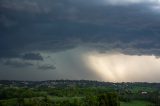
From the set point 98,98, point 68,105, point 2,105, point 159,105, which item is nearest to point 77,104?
point 68,105

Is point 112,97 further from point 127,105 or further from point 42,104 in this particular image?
point 127,105

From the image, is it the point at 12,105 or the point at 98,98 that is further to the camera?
the point at 12,105

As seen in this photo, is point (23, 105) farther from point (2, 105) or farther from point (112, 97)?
point (112, 97)

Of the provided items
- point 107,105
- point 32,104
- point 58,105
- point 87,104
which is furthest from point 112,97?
point 32,104

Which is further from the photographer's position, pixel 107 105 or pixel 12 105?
pixel 12 105

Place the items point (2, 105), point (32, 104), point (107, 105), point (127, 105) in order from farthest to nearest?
point (127, 105)
point (2, 105)
point (32, 104)
point (107, 105)

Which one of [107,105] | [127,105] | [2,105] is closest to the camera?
[107,105]

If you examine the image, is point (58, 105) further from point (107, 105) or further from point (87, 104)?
point (107, 105)

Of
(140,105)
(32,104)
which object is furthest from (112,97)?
(140,105)

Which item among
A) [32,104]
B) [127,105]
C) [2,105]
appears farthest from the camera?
[127,105]
